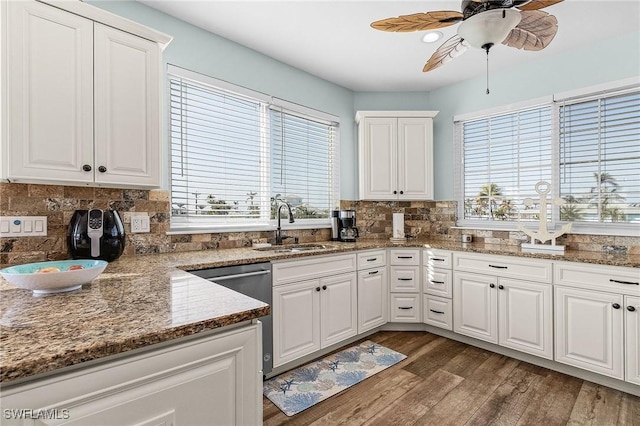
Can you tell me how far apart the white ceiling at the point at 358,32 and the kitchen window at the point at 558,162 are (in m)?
0.46

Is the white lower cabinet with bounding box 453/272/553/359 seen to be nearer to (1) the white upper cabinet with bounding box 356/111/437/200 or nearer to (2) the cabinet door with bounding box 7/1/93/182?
(1) the white upper cabinet with bounding box 356/111/437/200

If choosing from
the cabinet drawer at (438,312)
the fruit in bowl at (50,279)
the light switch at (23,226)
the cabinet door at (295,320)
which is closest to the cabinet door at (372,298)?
the cabinet drawer at (438,312)

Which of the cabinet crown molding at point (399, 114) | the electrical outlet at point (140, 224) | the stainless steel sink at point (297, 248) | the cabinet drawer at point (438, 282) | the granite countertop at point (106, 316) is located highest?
the cabinet crown molding at point (399, 114)

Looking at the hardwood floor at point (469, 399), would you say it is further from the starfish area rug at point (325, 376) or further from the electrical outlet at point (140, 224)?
the electrical outlet at point (140, 224)

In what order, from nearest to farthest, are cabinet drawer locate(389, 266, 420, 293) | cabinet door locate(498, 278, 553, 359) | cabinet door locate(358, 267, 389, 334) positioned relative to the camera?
cabinet door locate(498, 278, 553, 359)
cabinet door locate(358, 267, 389, 334)
cabinet drawer locate(389, 266, 420, 293)

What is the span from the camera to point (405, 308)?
129 inches

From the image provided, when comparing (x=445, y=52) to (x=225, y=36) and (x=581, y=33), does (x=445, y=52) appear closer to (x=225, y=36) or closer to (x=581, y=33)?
(x=581, y=33)

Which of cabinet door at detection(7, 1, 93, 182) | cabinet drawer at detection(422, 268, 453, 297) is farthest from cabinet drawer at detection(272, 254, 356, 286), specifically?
cabinet door at detection(7, 1, 93, 182)

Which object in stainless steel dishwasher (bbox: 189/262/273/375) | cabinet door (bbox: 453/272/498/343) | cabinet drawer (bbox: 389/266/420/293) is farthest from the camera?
cabinet drawer (bbox: 389/266/420/293)

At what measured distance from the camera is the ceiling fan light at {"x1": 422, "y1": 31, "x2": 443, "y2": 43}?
8.66 feet

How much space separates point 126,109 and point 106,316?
1.42m

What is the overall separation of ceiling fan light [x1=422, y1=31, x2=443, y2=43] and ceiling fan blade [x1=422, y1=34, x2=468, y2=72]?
490 millimetres

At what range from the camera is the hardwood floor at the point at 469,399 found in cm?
192

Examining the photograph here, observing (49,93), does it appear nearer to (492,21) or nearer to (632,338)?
(492,21)
